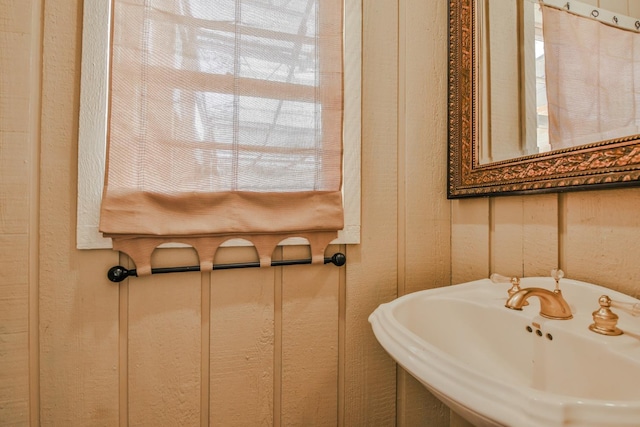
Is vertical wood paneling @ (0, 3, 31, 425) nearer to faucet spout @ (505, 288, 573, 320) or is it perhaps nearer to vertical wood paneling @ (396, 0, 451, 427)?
vertical wood paneling @ (396, 0, 451, 427)

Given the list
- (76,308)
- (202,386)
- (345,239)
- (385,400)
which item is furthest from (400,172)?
(76,308)

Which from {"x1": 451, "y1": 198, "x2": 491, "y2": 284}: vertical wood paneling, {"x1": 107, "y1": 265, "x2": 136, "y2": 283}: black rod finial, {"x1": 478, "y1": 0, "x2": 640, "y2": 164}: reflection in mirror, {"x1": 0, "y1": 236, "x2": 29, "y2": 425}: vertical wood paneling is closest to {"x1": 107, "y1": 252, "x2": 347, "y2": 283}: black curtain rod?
{"x1": 107, "y1": 265, "x2": 136, "y2": 283}: black rod finial

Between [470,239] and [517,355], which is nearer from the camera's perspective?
[517,355]

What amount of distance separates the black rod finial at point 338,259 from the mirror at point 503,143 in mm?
451

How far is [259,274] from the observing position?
2.93 feet

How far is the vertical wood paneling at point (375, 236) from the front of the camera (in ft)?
3.21

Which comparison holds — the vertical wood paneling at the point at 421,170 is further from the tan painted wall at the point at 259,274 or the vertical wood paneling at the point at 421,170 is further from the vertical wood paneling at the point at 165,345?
the vertical wood paneling at the point at 165,345

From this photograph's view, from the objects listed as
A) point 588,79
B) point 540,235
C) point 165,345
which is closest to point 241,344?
point 165,345

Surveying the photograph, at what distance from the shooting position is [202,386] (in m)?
0.83

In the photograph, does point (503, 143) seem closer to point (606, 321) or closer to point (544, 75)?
point (544, 75)

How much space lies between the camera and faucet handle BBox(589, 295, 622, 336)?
57cm

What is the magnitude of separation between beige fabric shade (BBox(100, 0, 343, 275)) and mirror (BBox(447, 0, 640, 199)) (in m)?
0.42

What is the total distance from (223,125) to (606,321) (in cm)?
96

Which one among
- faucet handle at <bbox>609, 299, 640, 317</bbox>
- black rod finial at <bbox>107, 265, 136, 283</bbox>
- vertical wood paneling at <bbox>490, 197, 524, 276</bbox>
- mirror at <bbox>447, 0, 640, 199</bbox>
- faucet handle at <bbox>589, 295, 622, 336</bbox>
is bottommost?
faucet handle at <bbox>589, 295, 622, 336</bbox>
